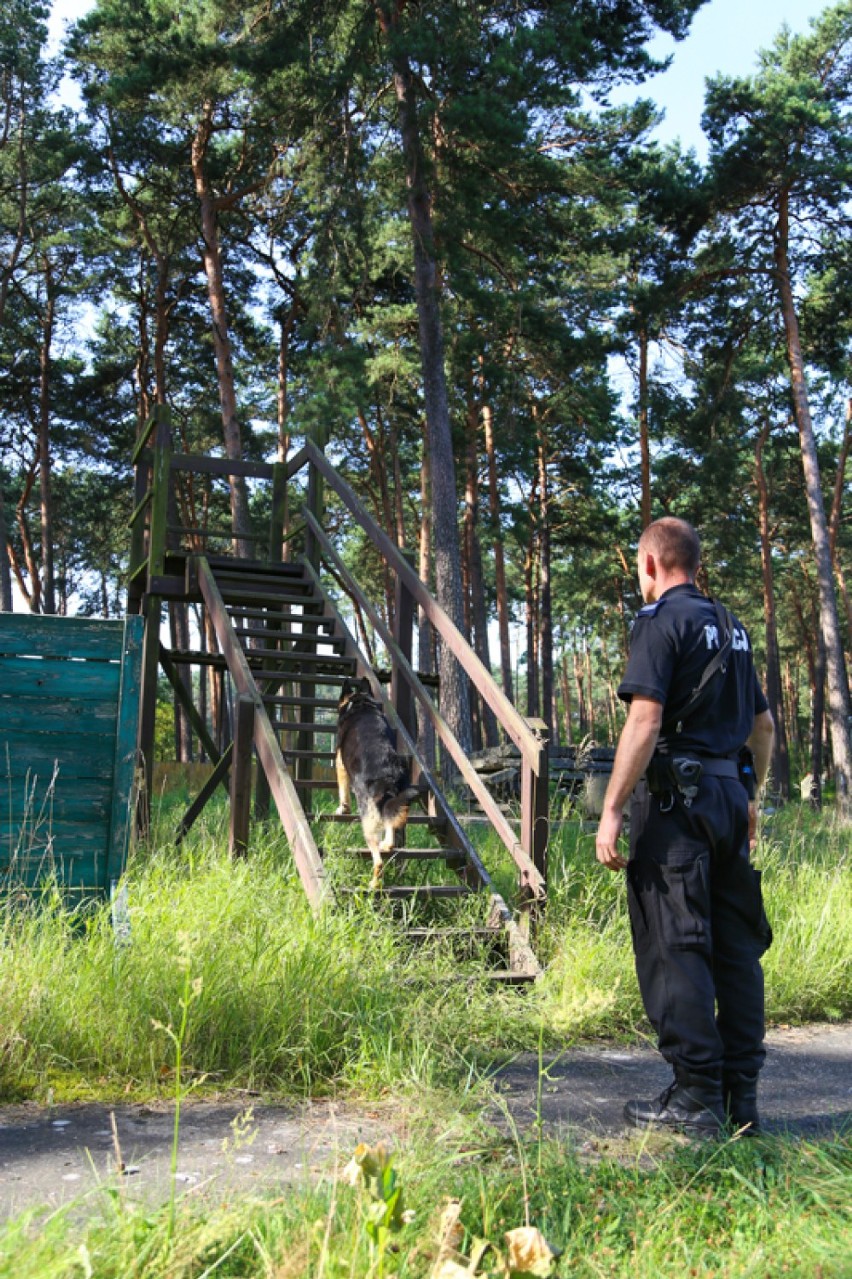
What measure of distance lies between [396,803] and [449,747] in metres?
0.76

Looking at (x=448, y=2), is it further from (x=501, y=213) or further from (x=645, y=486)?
(x=645, y=486)

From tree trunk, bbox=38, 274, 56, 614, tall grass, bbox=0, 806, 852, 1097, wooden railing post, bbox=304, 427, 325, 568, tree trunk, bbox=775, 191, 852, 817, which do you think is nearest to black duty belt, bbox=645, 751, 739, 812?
tall grass, bbox=0, 806, 852, 1097

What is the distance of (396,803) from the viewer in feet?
20.7

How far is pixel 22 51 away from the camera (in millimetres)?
19922

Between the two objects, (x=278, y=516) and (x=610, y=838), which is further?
(x=278, y=516)

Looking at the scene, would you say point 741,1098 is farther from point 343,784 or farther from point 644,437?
point 644,437

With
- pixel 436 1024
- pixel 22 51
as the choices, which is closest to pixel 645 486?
pixel 22 51

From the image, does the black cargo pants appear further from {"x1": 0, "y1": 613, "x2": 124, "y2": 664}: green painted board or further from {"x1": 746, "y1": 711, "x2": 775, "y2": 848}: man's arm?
{"x1": 0, "y1": 613, "x2": 124, "y2": 664}: green painted board

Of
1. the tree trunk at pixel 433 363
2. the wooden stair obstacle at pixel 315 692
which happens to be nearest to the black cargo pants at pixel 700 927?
the wooden stair obstacle at pixel 315 692

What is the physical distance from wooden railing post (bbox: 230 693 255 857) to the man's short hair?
3.19 metres

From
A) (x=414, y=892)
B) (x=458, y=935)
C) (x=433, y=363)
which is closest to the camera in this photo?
(x=458, y=935)

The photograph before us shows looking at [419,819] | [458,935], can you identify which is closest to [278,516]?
[419,819]

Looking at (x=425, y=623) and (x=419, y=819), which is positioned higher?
(x=425, y=623)

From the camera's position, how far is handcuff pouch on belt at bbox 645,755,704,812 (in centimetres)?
370
